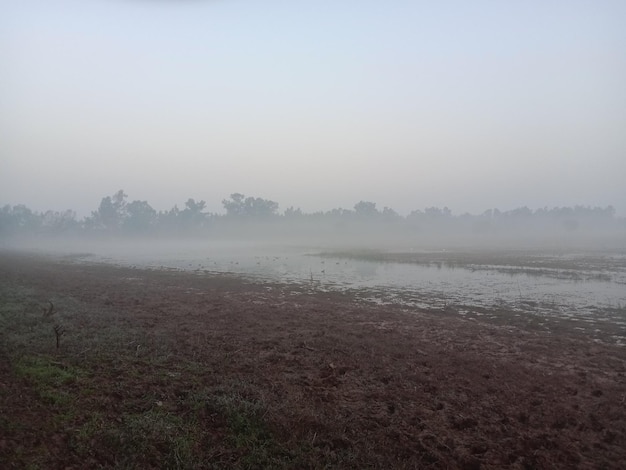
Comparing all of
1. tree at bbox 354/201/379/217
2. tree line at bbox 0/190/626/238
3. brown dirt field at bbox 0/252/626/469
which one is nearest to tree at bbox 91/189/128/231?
tree line at bbox 0/190/626/238

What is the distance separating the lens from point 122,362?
8.33m

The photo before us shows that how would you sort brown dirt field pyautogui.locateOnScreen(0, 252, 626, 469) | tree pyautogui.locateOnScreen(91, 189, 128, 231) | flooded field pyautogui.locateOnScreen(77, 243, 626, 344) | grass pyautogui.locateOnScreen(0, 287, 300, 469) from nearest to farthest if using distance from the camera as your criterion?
grass pyautogui.locateOnScreen(0, 287, 300, 469)
brown dirt field pyautogui.locateOnScreen(0, 252, 626, 469)
flooded field pyautogui.locateOnScreen(77, 243, 626, 344)
tree pyautogui.locateOnScreen(91, 189, 128, 231)

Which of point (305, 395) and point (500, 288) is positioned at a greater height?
point (500, 288)

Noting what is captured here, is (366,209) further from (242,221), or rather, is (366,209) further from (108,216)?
(108,216)

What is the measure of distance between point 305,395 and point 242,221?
524 ft

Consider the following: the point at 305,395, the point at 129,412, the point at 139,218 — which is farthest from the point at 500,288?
the point at 139,218

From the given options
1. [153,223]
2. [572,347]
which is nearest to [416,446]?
[572,347]

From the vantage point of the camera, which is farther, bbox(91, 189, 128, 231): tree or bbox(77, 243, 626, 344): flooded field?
bbox(91, 189, 128, 231): tree

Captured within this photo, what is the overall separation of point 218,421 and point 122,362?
3.61 metres

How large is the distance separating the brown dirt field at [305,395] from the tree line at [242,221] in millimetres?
147005

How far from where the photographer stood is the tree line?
147m

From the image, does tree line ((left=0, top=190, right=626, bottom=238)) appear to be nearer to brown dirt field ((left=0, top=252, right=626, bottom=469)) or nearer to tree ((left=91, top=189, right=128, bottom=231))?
tree ((left=91, top=189, right=128, bottom=231))

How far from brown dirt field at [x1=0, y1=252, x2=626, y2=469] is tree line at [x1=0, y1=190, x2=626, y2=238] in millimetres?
147005

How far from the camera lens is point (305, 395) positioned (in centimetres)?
722
